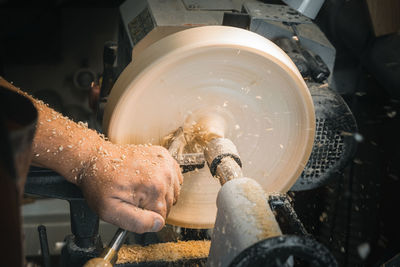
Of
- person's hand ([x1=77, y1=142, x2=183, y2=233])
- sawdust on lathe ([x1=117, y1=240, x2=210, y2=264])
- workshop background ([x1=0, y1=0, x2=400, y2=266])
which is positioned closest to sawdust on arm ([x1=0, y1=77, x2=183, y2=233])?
person's hand ([x1=77, y1=142, x2=183, y2=233])

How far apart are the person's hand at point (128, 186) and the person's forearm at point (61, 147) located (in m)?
0.01

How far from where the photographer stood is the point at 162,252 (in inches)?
40.8

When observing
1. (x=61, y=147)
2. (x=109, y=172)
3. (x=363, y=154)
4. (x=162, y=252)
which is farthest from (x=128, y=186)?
(x=363, y=154)

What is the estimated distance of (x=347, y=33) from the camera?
1.61m

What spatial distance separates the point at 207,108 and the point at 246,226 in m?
0.40

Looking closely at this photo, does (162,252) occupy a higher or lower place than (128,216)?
lower

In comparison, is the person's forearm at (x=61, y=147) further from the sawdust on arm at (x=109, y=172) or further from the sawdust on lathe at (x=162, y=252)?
the sawdust on lathe at (x=162, y=252)

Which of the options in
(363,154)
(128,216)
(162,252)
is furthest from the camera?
(363,154)

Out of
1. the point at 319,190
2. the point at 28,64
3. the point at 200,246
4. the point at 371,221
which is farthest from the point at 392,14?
the point at 28,64

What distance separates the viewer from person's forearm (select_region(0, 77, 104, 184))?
2.55 ft

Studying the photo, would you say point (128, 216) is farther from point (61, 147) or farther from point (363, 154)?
A: point (363, 154)

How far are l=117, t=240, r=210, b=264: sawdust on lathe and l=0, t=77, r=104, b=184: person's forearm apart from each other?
1.03 ft

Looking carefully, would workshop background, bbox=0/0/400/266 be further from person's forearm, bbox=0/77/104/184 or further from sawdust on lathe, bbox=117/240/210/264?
person's forearm, bbox=0/77/104/184

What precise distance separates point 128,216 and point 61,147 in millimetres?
197
